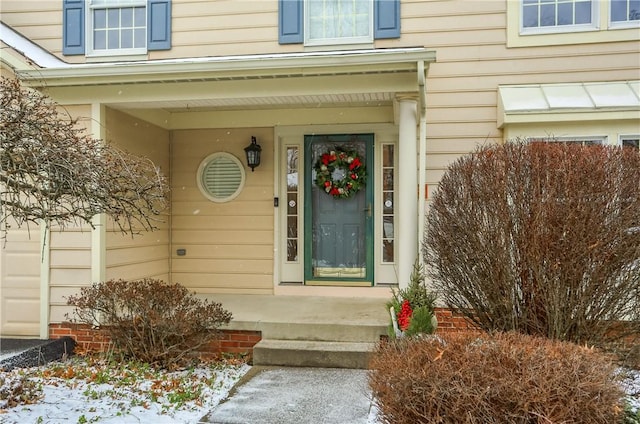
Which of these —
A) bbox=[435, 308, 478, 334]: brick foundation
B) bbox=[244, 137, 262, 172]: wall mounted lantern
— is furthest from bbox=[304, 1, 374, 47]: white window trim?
bbox=[435, 308, 478, 334]: brick foundation

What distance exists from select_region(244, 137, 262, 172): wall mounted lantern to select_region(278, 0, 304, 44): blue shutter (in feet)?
4.43

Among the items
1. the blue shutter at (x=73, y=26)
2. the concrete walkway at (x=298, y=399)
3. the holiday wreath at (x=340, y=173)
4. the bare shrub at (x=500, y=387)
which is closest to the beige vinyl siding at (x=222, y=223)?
the holiday wreath at (x=340, y=173)

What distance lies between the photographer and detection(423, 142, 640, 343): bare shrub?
3434 mm

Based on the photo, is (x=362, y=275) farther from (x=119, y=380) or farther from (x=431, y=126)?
(x=119, y=380)

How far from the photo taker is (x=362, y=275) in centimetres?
672

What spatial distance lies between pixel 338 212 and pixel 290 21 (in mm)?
2502

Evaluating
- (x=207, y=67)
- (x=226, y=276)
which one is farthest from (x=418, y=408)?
(x=226, y=276)

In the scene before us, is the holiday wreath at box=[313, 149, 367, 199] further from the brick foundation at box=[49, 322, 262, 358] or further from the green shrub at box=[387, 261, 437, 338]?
the brick foundation at box=[49, 322, 262, 358]

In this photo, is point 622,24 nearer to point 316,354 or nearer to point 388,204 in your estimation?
point 388,204

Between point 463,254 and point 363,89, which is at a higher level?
point 363,89

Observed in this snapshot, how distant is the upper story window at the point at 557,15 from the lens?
575 cm

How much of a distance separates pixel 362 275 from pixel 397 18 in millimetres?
3228

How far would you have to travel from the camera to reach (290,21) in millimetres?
6363

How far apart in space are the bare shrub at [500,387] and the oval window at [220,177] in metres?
4.68
